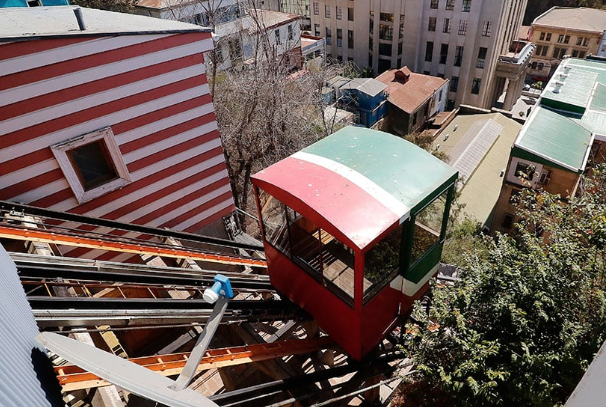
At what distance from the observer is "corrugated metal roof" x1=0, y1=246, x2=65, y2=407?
2.52m

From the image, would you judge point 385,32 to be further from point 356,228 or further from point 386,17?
point 356,228

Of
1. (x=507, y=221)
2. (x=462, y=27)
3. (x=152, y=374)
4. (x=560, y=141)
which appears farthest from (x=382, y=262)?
(x=462, y=27)

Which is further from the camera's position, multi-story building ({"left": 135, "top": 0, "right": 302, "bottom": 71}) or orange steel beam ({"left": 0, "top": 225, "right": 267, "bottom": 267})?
multi-story building ({"left": 135, "top": 0, "right": 302, "bottom": 71})

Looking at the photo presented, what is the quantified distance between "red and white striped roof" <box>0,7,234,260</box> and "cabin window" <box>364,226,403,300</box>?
4.75 meters

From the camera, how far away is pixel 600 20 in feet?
144

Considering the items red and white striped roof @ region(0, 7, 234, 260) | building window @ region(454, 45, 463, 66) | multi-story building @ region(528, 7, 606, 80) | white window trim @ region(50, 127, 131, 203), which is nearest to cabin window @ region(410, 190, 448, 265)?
red and white striped roof @ region(0, 7, 234, 260)

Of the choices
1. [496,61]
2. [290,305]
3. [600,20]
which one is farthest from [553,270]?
[600,20]

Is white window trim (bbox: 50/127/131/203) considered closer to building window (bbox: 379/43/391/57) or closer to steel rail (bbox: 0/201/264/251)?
steel rail (bbox: 0/201/264/251)

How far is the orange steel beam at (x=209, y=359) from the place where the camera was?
148 inches

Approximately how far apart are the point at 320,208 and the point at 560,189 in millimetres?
18628

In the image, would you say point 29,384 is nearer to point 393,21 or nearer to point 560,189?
point 560,189

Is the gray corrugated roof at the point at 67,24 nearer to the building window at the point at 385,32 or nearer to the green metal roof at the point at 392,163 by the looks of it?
the green metal roof at the point at 392,163

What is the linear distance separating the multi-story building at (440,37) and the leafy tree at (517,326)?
35.2m

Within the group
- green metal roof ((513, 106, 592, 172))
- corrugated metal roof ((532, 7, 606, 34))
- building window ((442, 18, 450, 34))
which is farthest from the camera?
corrugated metal roof ((532, 7, 606, 34))
